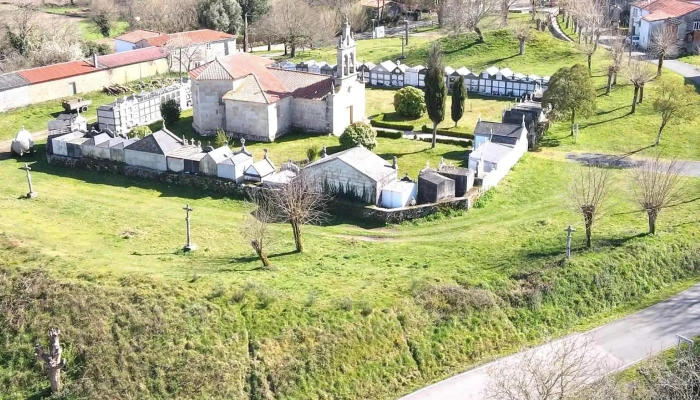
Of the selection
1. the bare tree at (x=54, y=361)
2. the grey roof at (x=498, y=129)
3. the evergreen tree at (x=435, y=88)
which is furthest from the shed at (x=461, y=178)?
the bare tree at (x=54, y=361)

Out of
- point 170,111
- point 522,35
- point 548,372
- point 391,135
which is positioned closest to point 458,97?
point 391,135

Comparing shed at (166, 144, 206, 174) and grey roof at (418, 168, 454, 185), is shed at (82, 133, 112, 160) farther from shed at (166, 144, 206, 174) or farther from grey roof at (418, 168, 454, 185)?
grey roof at (418, 168, 454, 185)

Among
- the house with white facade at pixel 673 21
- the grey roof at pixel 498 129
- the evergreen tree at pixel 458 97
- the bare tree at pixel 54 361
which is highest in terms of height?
the house with white facade at pixel 673 21

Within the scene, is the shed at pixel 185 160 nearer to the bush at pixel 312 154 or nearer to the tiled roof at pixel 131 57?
the bush at pixel 312 154

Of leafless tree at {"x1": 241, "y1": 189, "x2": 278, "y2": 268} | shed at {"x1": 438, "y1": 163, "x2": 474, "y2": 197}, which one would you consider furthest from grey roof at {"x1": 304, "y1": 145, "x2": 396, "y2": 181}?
leafless tree at {"x1": 241, "y1": 189, "x2": 278, "y2": 268}

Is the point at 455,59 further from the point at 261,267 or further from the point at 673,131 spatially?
the point at 261,267

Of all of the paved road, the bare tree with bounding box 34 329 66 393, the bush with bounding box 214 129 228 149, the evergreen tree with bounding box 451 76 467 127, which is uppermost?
the evergreen tree with bounding box 451 76 467 127
